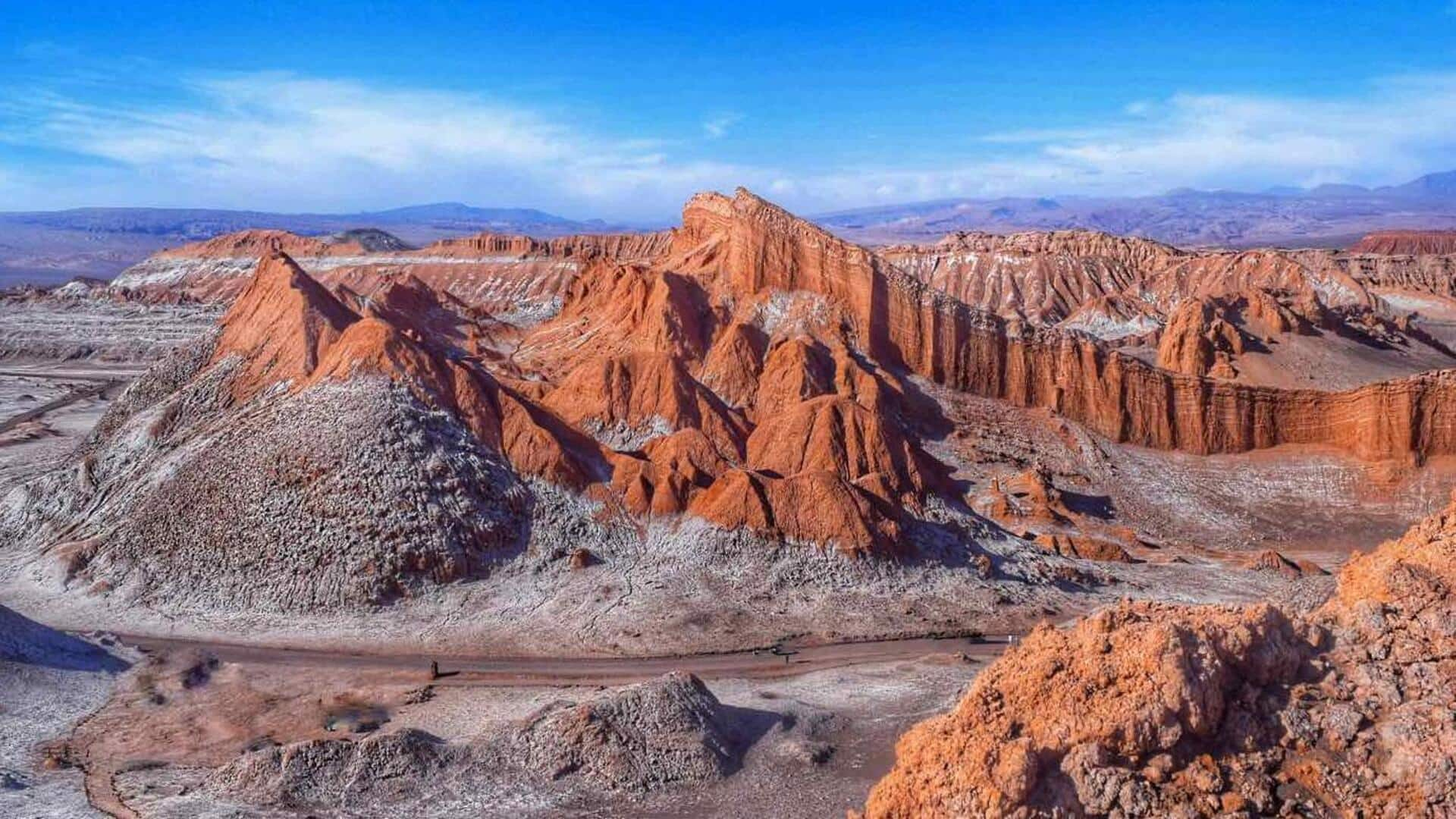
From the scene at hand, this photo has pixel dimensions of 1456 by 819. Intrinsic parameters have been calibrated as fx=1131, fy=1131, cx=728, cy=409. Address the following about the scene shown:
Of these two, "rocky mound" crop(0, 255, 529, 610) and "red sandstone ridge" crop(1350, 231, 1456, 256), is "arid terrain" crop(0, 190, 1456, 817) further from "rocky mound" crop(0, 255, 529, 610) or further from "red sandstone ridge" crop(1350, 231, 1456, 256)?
"red sandstone ridge" crop(1350, 231, 1456, 256)

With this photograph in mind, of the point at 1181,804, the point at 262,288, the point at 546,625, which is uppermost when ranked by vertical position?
the point at 262,288

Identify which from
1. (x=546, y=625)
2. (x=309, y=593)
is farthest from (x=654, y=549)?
(x=309, y=593)

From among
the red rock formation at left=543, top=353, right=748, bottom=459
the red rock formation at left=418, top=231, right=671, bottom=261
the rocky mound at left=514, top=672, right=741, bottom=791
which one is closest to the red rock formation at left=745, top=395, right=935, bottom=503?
the red rock formation at left=543, top=353, right=748, bottom=459

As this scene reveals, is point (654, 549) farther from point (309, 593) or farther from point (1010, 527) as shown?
point (1010, 527)

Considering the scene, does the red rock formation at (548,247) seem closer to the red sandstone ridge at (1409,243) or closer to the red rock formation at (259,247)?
the red rock formation at (259,247)

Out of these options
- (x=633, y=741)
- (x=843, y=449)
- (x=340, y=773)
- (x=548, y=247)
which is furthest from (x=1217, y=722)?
(x=548, y=247)
